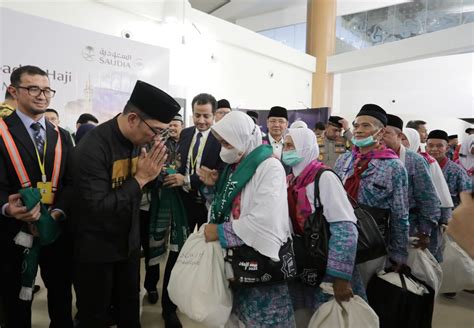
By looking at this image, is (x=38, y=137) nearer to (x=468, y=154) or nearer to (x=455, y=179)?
(x=455, y=179)

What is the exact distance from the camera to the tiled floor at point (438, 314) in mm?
2491

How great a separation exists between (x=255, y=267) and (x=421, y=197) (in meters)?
1.54

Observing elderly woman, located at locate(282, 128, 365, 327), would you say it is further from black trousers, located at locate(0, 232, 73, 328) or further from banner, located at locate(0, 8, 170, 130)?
banner, located at locate(0, 8, 170, 130)

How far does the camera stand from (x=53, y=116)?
352cm

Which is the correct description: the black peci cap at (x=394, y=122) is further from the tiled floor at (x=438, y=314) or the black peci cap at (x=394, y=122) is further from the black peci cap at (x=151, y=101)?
the black peci cap at (x=151, y=101)

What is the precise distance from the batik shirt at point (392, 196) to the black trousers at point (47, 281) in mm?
1801

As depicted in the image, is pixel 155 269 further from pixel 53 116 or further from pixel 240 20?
pixel 240 20

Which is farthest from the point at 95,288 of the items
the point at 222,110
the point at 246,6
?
the point at 246,6

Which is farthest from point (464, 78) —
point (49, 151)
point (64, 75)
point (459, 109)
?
point (49, 151)

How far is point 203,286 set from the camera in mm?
1326

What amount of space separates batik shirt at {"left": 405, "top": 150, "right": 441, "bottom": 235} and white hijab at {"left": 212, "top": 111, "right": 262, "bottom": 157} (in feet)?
4.55

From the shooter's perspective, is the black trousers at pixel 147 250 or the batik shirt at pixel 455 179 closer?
the black trousers at pixel 147 250

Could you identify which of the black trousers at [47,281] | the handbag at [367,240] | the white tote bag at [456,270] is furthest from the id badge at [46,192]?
the white tote bag at [456,270]

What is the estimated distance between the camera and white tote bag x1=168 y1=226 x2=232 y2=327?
1.31m
